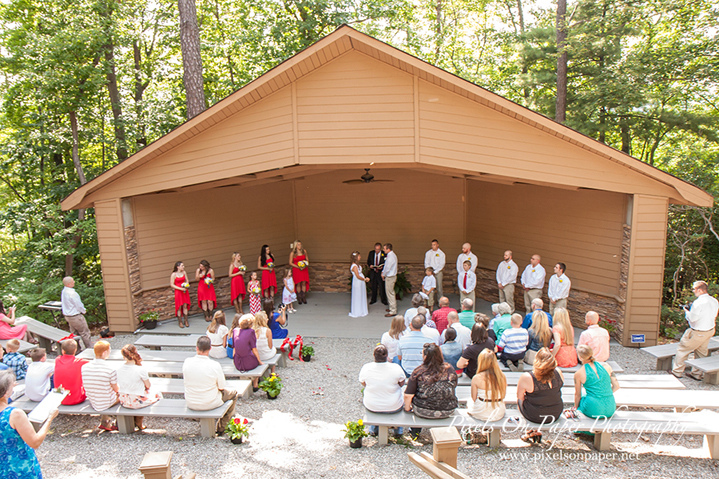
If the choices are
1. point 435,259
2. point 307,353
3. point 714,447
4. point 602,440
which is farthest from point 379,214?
point 714,447

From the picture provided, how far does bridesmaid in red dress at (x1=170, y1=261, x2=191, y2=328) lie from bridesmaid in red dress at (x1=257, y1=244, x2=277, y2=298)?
5.62 ft

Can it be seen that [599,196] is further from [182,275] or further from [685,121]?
[182,275]

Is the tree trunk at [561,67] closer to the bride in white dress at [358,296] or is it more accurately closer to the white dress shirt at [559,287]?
the white dress shirt at [559,287]

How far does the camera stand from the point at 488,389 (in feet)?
16.5

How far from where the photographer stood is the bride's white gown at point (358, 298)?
1083cm

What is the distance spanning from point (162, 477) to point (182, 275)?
737 centimetres

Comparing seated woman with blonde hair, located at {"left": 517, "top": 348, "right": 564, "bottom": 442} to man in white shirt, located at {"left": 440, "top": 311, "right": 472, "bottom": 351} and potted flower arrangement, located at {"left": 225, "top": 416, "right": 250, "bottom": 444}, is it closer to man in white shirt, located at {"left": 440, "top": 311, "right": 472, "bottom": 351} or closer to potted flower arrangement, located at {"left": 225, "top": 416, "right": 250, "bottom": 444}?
man in white shirt, located at {"left": 440, "top": 311, "right": 472, "bottom": 351}

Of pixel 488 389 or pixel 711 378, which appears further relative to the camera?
pixel 711 378

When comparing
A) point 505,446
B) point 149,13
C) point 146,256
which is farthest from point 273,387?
point 149,13

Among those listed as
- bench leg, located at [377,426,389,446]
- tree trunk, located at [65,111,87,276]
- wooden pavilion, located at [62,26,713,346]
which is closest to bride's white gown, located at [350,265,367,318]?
wooden pavilion, located at [62,26,713,346]

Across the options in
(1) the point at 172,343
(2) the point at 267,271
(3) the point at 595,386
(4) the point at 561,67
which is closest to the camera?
(3) the point at 595,386

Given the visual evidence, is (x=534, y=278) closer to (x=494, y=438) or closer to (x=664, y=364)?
(x=664, y=364)

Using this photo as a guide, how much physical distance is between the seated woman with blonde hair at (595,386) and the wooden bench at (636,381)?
4.01 ft

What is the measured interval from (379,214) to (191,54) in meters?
6.74
